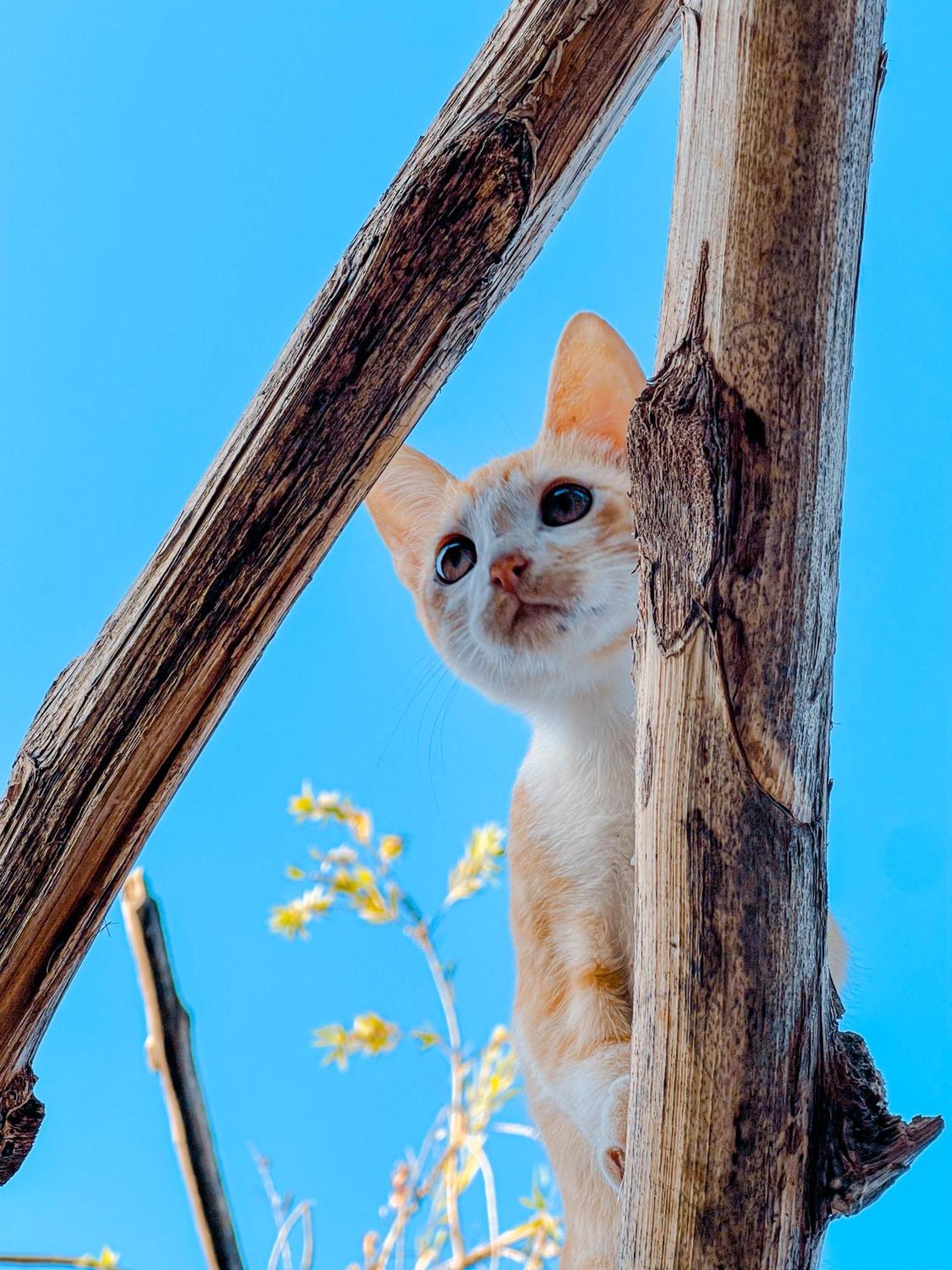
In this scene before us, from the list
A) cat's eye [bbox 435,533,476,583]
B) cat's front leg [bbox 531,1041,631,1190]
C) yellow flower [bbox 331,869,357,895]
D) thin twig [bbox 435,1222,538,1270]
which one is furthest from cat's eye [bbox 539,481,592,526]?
thin twig [bbox 435,1222,538,1270]

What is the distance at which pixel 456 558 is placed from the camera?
4.86 ft

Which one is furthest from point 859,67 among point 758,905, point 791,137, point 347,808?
point 347,808

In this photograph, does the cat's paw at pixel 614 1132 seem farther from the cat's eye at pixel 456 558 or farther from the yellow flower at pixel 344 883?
the yellow flower at pixel 344 883

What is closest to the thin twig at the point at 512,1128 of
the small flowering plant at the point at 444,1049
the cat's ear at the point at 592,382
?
the small flowering plant at the point at 444,1049

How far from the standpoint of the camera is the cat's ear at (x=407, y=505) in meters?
1.62

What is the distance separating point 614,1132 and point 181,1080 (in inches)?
17.9

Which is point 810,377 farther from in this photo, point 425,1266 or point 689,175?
point 425,1266

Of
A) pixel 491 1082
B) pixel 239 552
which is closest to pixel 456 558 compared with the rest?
pixel 239 552

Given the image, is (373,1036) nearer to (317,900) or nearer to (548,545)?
(317,900)

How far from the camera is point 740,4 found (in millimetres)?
720

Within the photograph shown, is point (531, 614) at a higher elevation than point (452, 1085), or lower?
higher

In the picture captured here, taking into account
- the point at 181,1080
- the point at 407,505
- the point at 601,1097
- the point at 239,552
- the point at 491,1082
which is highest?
the point at 407,505

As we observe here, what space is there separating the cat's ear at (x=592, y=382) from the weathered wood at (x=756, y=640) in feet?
2.18

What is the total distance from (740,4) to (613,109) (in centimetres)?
31
